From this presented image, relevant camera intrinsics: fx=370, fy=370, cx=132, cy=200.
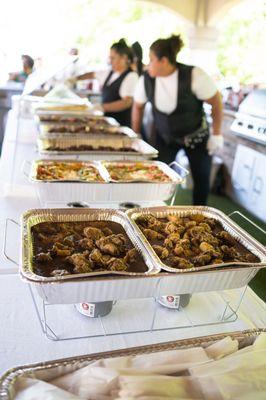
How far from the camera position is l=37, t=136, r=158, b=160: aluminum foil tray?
1.54 m

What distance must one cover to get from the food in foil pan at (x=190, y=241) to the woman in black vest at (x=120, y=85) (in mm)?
1870

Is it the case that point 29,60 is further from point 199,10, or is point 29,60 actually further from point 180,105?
point 199,10

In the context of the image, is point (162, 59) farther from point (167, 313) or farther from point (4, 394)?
point (4, 394)

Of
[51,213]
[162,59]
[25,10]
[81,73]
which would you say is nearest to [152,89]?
[162,59]

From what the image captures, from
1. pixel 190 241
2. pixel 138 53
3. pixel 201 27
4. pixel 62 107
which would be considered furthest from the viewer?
pixel 201 27

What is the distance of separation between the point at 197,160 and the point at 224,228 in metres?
1.19

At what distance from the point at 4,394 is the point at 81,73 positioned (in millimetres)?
3340

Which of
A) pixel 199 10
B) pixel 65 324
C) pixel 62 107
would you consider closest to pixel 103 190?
pixel 65 324

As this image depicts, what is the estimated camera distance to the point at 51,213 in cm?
89

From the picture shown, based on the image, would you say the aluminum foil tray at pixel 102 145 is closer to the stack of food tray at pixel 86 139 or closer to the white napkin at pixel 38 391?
the stack of food tray at pixel 86 139

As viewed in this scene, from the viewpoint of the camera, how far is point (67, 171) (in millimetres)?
1326

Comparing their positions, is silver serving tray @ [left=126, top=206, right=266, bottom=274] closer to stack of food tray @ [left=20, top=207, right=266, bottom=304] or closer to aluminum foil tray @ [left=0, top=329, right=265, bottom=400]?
stack of food tray @ [left=20, top=207, right=266, bottom=304]

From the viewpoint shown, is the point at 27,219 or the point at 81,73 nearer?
the point at 27,219

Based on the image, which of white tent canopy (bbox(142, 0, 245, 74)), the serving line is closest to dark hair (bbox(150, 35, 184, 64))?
the serving line
